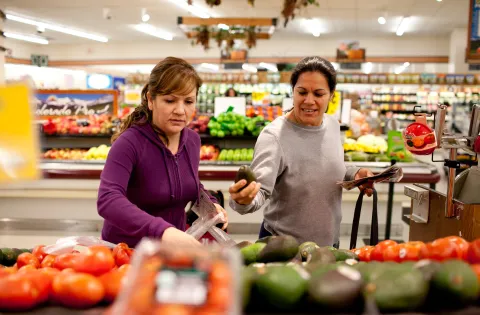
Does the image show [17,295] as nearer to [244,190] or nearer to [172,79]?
[244,190]

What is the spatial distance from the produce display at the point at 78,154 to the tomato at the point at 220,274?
198 inches

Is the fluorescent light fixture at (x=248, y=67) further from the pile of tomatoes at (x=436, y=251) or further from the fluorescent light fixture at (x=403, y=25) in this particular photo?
the pile of tomatoes at (x=436, y=251)

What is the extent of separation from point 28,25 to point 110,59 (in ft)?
18.6

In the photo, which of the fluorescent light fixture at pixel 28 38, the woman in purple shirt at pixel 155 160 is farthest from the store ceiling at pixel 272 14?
the woman in purple shirt at pixel 155 160

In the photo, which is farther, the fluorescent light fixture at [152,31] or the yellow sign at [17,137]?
the fluorescent light fixture at [152,31]

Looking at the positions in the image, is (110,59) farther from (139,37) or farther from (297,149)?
(297,149)

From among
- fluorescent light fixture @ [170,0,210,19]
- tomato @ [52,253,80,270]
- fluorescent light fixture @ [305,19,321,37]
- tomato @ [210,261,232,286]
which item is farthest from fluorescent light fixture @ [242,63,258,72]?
tomato @ [210,261,232,286]

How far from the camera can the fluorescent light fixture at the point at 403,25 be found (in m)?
15.3

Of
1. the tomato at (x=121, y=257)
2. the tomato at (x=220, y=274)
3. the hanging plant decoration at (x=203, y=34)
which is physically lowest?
the tomato at (x=121, y=257)

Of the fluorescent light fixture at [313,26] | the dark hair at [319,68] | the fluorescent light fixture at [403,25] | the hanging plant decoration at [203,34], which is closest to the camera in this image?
the dark hair at [319,68]

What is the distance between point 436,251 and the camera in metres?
1.54

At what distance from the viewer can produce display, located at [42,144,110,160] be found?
5.90 m

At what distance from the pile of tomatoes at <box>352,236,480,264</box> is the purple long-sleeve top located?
863 millimetres

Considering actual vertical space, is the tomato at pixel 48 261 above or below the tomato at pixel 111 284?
below
